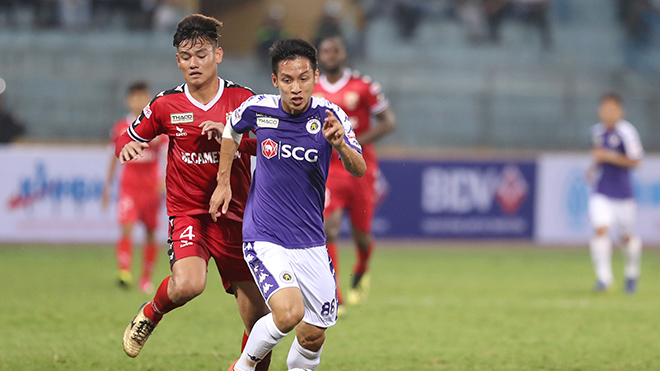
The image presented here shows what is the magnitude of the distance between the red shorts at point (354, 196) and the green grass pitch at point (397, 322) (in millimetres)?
968

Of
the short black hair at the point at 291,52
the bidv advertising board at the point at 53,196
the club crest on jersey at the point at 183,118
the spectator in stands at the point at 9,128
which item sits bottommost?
the bidv advertising board at the point at 53,196

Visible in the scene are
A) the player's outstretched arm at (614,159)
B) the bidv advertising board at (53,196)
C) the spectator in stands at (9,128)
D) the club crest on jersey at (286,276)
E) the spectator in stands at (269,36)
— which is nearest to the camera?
the club crest on jersey at (286,276)

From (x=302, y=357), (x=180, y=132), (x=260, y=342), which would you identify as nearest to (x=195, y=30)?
(x=180, y=132)

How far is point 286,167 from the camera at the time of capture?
518 cm

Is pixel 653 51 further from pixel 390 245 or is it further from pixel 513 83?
pixel 390 245

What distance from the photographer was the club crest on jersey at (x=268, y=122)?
5.17 meters

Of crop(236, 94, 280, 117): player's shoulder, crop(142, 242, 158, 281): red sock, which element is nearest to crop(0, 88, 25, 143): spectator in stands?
crop(142, 242, 158, 281): red sock

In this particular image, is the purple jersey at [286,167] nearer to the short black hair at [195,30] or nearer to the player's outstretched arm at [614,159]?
the short black hair at [195,30]

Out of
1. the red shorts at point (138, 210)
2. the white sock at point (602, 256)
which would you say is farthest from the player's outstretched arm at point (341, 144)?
the white sock at point (602, 256)

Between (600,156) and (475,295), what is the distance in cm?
259

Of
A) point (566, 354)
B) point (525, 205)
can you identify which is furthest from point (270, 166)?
point (525, 205)

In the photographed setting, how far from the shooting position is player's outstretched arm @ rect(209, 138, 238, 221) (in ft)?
17.4

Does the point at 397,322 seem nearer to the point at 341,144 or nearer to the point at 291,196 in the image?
the point at 291,196

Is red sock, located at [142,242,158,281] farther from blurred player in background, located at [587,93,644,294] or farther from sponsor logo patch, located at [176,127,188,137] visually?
blurred player in background, located at [587,93,644,294]
